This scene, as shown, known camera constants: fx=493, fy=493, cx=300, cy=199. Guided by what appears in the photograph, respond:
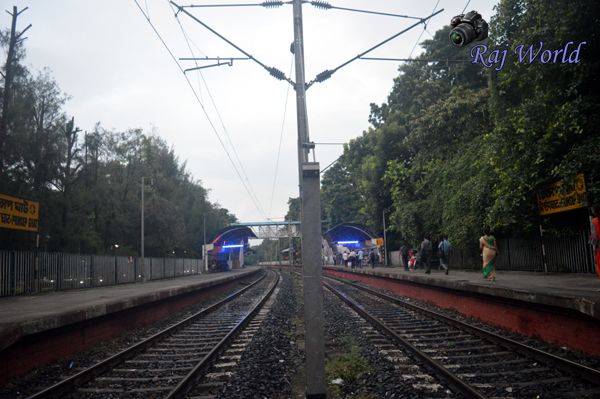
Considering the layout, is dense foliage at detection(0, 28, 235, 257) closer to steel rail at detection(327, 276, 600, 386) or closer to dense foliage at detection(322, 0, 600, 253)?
dense foliage at detection(322, 0, 600, 253)

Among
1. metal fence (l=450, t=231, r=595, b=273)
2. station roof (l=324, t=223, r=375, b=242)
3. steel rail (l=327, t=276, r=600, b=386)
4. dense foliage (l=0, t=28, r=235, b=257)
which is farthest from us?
station roof (l=324, t=223, r=375, b=242)

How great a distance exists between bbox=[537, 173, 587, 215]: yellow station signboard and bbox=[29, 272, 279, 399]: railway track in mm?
9533

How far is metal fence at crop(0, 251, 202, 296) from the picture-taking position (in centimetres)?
1842

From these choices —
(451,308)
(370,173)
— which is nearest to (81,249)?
(370,173)

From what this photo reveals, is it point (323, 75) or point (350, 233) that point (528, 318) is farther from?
point (350, 233)

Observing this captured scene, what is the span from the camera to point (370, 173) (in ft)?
145

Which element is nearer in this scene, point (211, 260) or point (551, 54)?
point (551, 54)

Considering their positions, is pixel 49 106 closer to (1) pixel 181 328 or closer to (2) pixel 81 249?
(2) pixel 81 249

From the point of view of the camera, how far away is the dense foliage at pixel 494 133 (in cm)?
1245

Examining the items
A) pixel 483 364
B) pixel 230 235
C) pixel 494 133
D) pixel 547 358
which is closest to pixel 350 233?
pixel 230 235

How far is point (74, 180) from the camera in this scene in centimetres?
3259

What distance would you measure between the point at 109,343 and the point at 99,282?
58.8 feet

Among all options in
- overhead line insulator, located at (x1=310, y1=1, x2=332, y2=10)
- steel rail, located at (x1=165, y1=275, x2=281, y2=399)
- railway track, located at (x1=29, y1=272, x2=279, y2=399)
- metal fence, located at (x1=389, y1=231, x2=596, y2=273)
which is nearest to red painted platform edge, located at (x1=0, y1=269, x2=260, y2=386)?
railway track, located at (x1=29, y1=272, x2=279, y2=399)

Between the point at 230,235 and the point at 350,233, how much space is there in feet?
49.0
